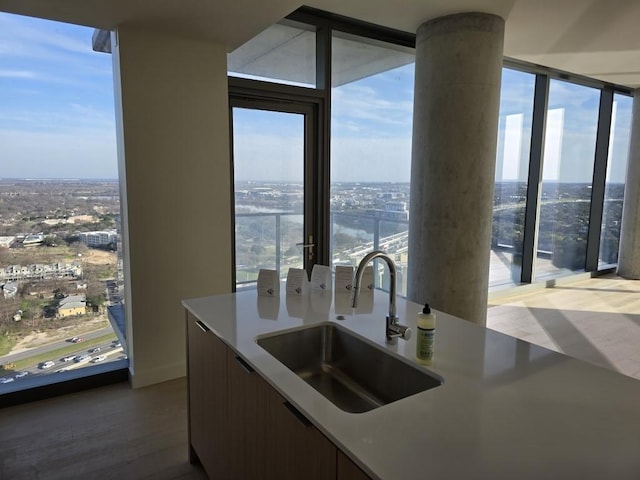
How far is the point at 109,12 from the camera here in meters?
2.54

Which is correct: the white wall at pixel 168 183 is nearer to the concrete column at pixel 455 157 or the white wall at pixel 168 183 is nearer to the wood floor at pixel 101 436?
the wood floor at pixel 101 436

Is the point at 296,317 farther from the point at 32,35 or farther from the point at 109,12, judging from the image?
the point at 32,35

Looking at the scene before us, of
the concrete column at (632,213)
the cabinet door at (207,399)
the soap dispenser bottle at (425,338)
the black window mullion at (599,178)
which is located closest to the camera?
the soap dispenser bottle at (425,338)

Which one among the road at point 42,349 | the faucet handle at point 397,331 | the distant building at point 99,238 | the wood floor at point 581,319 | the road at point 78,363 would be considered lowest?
the wood floor at point 581,319

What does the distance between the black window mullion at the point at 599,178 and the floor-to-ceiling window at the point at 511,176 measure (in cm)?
180

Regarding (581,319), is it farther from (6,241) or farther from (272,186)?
(6,241)

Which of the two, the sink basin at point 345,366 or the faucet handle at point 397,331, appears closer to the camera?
the sink basin at point 345,366

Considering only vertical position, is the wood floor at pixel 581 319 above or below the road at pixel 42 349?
below

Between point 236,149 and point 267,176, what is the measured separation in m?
0.36

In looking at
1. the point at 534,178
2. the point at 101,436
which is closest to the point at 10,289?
the point at 101,436

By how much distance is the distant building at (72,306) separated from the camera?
9.98ft

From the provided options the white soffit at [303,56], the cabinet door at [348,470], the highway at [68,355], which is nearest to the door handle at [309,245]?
the white soffit at [303,56]

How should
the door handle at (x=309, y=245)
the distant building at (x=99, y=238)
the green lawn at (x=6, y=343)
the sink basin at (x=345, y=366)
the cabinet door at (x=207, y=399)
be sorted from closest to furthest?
1. the sink basin at (x=345, y=366)
2. the cabinet door at (x=207, y=399)
3. the green lawn at (x=6, y=343)
4. the distant building at (x=99, y=238)
5. the door handle at (x=309, y=245)

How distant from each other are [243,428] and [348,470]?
Result: 28.5 inches
